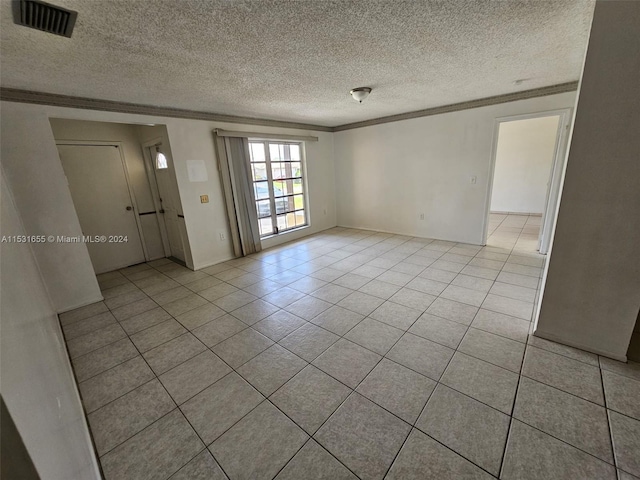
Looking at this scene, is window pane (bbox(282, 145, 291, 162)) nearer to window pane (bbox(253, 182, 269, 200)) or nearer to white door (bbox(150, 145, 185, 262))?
window pane (bbox(253, 182, 269, 200))

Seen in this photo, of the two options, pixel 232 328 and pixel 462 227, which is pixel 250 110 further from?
pixel 462 227

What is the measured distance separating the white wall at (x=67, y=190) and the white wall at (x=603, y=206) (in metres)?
4.24

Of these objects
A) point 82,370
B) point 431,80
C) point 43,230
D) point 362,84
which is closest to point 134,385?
point 82,370

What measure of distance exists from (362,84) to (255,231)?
2.98 meters

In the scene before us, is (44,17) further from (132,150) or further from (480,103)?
(480,103)

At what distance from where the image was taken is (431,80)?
3.01 m

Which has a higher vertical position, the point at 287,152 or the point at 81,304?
the point at 287,152

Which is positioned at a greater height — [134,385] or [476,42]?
[476,42]

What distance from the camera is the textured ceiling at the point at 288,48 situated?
1591mm

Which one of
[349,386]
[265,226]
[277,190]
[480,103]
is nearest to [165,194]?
[265,226]

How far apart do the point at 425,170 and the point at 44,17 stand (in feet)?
16.3

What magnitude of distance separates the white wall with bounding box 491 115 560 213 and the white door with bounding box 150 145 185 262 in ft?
24.4

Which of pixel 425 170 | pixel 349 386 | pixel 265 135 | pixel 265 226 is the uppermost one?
pixel 265 135

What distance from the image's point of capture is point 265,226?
5.27 metres
